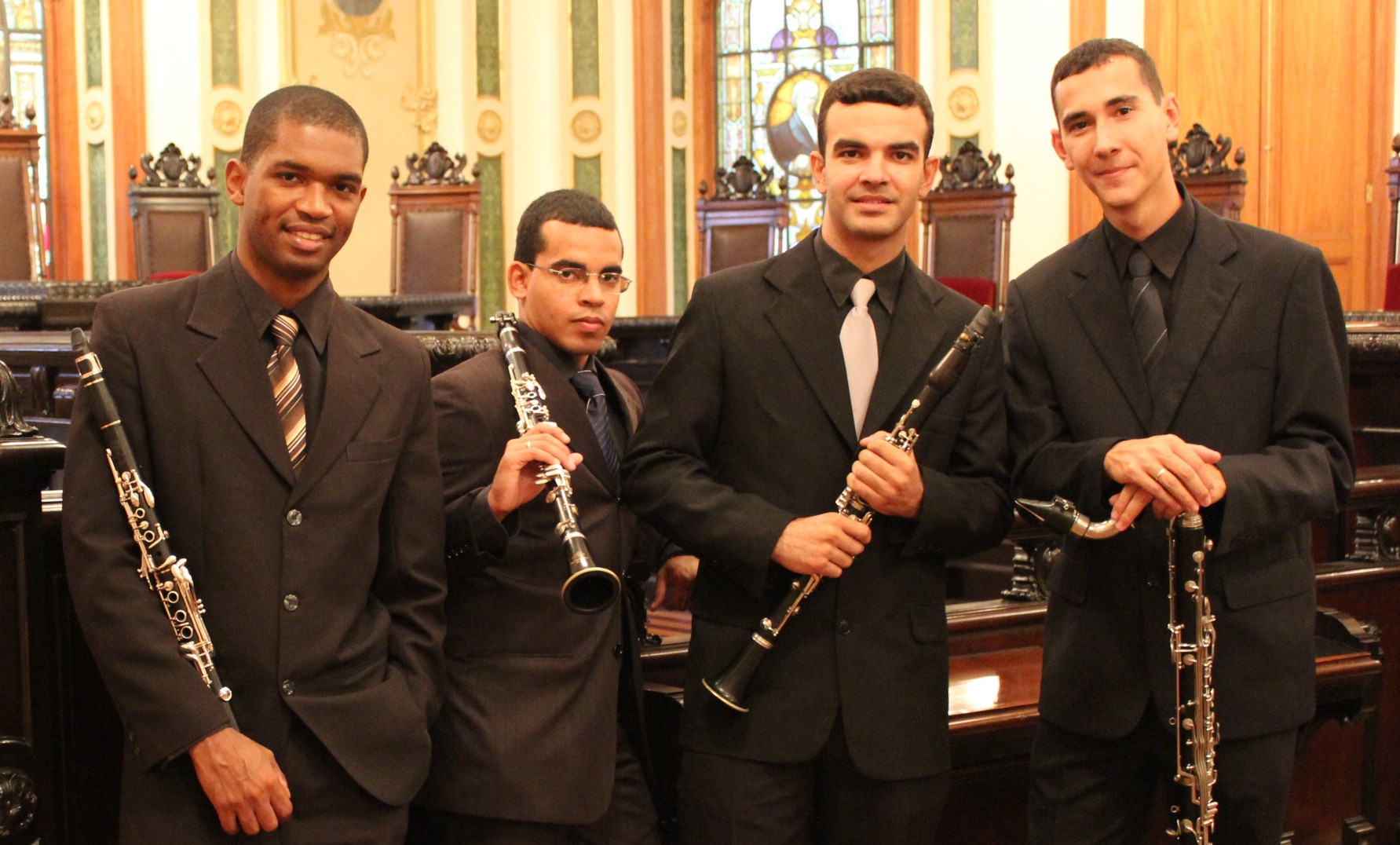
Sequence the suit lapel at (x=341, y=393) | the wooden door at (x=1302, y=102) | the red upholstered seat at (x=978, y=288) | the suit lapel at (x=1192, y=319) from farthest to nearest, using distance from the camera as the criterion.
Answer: the wooden door at (x=1302, y=102), the red upholstered seat at (x=978, y=288), the suit lapel at (x=1192, y=319), the suit lapel at (x=341, y=393)

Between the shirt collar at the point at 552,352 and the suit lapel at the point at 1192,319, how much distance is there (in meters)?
0.96

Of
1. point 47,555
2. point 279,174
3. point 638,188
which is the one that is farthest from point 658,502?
point 638,188

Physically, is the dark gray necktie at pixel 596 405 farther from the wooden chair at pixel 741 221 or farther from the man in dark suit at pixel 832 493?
the wooden chair at pixel 741 221

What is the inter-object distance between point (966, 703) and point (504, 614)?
115cm

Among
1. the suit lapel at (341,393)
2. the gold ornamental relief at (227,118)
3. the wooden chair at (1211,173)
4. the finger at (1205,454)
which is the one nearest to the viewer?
the suit lapel at (341,393)

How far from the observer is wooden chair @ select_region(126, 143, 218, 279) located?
7.73m

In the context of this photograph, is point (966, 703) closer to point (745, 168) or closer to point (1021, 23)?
point (745, 168)

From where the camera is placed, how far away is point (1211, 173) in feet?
22.5

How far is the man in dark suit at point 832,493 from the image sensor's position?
207cm

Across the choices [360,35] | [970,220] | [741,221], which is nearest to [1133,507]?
[970,220]

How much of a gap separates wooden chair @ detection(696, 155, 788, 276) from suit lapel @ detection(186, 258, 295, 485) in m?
5.95

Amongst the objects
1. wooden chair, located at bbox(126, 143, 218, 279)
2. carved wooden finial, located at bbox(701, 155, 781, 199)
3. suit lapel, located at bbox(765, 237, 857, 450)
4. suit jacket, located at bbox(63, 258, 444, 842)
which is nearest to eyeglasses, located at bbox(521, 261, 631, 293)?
suit lapel, located at bbox(765, 237, 857, 450)

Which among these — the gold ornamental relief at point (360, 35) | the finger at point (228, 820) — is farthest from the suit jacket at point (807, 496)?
the gold ornamental relief at point (360, 35)

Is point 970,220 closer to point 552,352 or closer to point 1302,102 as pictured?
point 1302,102
